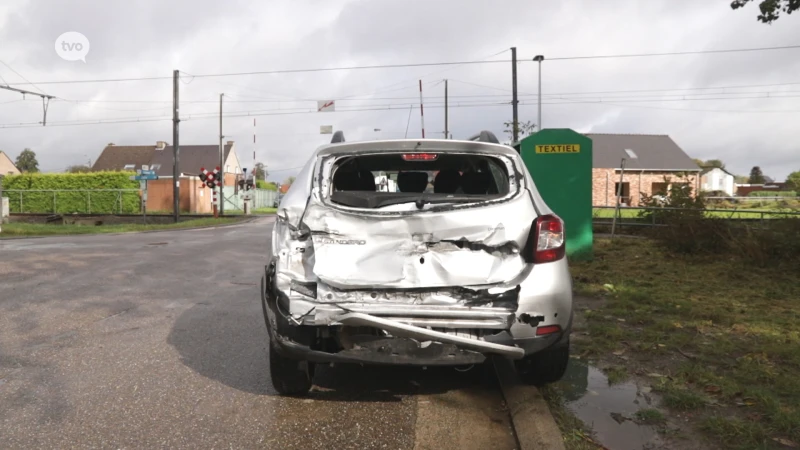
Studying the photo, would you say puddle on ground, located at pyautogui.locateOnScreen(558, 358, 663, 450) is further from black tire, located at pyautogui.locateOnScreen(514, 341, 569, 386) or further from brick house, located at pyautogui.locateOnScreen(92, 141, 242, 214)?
brick house, located at pyautogui.locateOnScreen(92, 141, 242, 214)

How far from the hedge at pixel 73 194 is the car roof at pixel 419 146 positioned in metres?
39.1

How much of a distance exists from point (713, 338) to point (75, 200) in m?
43.2

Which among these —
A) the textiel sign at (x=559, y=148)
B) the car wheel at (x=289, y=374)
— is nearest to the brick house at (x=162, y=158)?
the textiel sign at (x=559, y=148)

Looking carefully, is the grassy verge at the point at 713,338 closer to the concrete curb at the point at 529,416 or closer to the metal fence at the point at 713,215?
the concrete curb at the point at 529,416

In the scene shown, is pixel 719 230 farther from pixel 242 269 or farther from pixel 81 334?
pixel 81 334

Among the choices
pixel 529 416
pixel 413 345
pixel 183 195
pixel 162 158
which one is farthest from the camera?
pixel 162 158

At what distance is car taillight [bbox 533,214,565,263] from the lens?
10.9 feet

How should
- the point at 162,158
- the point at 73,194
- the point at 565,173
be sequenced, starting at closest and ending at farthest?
1. the point at 565,173
2. the point at 73,194
3. the point at 162,158

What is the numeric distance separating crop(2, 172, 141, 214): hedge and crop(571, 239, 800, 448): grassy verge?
37020 millimetres

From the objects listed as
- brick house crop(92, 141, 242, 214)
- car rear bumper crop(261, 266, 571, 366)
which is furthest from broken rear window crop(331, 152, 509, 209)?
brick house crop(92, 141, 242, 214)

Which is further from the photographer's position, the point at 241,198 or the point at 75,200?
the point at 241,198

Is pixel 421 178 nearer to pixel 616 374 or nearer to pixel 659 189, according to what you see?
pixel 616 374

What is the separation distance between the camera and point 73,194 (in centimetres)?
4025

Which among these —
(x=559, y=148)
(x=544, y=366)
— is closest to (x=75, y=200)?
(x=559, y=148)
